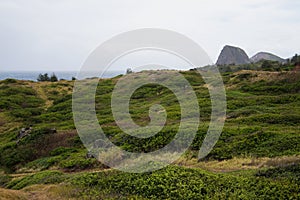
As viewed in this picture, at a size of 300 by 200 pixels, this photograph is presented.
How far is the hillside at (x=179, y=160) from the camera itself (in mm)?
15352

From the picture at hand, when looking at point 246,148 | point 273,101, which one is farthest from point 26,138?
point 273,101

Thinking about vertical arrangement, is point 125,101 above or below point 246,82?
below

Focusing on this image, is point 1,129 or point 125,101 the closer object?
point 1,129

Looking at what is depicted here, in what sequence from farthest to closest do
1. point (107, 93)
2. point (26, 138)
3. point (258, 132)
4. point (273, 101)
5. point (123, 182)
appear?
point (107, 93)
point (273, 101)
point (26, 138)
point (258, 132)
point (123, 182)

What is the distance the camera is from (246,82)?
56375 millimetres

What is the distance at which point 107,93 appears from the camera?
6650 centimetres

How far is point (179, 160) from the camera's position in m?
22.2

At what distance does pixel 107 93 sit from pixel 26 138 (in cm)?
3428

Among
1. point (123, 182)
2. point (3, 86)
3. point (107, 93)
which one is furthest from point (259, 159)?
point (3, 86)

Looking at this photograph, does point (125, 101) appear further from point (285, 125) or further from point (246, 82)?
point (285, 125)

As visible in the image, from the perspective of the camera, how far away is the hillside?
604 inches

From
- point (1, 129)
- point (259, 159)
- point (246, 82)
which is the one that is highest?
point (246, 82)

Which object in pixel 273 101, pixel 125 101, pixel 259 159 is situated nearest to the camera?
pixel 259 159

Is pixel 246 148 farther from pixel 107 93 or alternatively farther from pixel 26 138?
pixel 107 93
